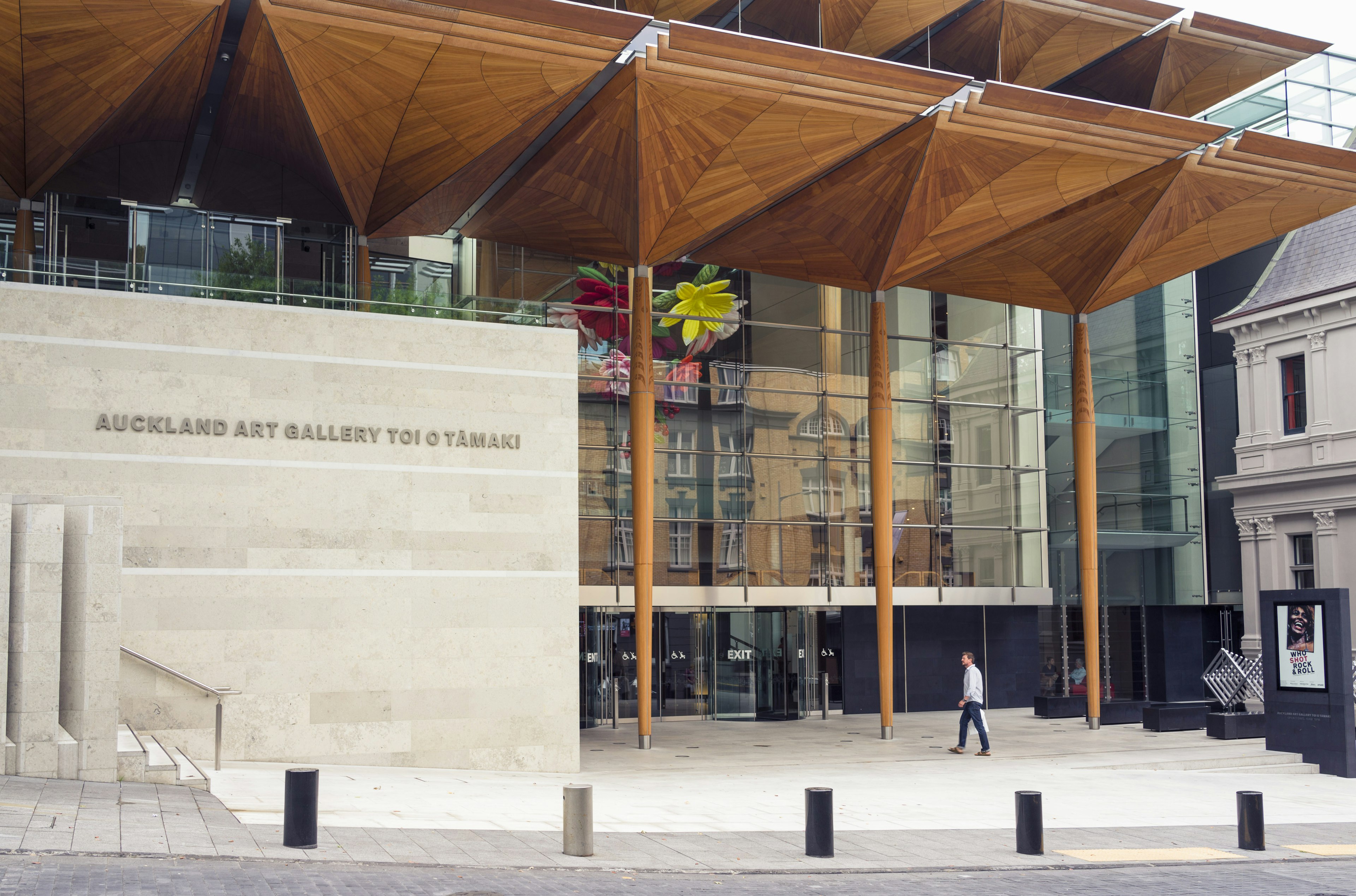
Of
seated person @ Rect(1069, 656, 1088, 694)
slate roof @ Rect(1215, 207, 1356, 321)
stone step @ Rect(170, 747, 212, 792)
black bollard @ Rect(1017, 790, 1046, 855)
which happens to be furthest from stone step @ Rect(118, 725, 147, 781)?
slate roof @ Rect(1215, 207, 1356, 321)

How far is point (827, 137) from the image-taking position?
20.5m

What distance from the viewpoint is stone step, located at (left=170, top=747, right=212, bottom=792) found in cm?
→ 1290

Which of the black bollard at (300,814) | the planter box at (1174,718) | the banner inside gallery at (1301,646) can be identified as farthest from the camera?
the planter box at (1174,718)

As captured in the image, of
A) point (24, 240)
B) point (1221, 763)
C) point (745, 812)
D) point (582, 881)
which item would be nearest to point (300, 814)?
point (582, 881)

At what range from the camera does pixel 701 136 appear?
19.9 m

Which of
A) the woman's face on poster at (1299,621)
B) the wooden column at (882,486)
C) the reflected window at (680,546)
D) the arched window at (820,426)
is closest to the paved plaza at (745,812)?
the woman's face on poster at (1299,621)

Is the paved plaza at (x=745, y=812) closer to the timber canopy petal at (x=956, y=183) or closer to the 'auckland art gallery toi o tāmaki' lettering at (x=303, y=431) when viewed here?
the 'auckland art gallery toi o tāmaki' lettering at (x=303, y=431)

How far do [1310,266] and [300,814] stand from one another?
31.2 metres

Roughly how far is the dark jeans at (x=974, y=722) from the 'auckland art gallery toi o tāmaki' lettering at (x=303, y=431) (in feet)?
30.0

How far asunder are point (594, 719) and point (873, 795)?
1134 cm

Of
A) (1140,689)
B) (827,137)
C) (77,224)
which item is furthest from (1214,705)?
(77,224)

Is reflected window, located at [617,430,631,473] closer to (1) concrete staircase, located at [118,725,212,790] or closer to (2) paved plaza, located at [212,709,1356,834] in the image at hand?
(2) paved plaza, located at [212,709,1356,834]

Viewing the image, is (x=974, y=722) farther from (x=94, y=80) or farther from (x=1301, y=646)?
(x=94, y=80)

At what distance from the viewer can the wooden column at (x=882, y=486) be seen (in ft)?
78.7
